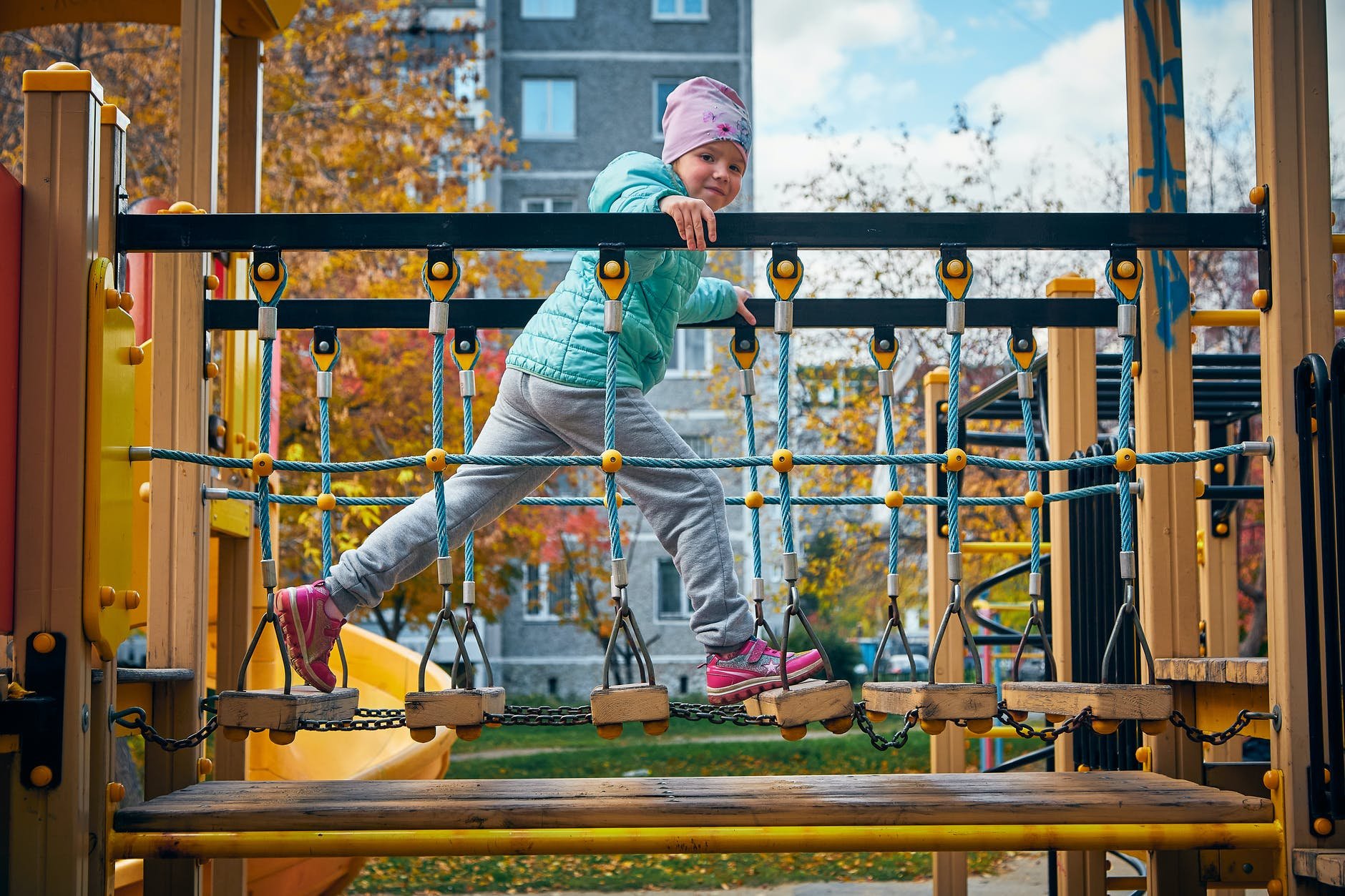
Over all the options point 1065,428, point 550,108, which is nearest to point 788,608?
point 1065,428

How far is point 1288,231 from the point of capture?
254cm

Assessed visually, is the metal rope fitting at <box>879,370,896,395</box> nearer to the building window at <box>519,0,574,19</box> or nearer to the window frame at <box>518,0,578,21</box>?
the window frame at <box>518,0,578,21</box>

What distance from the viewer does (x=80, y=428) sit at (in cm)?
235

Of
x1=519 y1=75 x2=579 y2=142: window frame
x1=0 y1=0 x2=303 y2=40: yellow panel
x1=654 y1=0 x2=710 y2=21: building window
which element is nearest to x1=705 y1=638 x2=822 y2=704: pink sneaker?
x1=0 y1=0 x2=303 y2=40: yellow panel

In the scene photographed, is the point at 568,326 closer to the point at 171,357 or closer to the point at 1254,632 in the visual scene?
the point at 171,357

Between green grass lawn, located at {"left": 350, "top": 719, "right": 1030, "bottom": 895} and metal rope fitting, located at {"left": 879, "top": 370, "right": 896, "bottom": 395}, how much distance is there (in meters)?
4.09

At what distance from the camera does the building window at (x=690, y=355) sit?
2323cm

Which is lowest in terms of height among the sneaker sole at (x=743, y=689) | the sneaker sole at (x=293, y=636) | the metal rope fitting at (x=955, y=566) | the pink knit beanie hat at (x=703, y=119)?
the sneaker sole at (x=743, y=689)

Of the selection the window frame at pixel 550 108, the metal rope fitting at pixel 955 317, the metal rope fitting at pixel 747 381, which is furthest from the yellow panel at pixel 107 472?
the window frame at pixel 550 108

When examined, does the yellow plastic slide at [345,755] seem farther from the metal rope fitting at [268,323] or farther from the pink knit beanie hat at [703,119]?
the pink knit beanie hat at [703,119]

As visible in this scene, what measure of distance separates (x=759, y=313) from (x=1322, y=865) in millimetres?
1822

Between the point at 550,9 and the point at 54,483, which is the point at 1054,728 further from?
the point at 550,9

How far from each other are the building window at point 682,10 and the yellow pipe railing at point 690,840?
84.2 ft

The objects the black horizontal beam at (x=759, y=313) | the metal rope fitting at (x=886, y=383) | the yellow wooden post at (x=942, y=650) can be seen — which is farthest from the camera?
the yellow wooden post at (x=942, y=650)
